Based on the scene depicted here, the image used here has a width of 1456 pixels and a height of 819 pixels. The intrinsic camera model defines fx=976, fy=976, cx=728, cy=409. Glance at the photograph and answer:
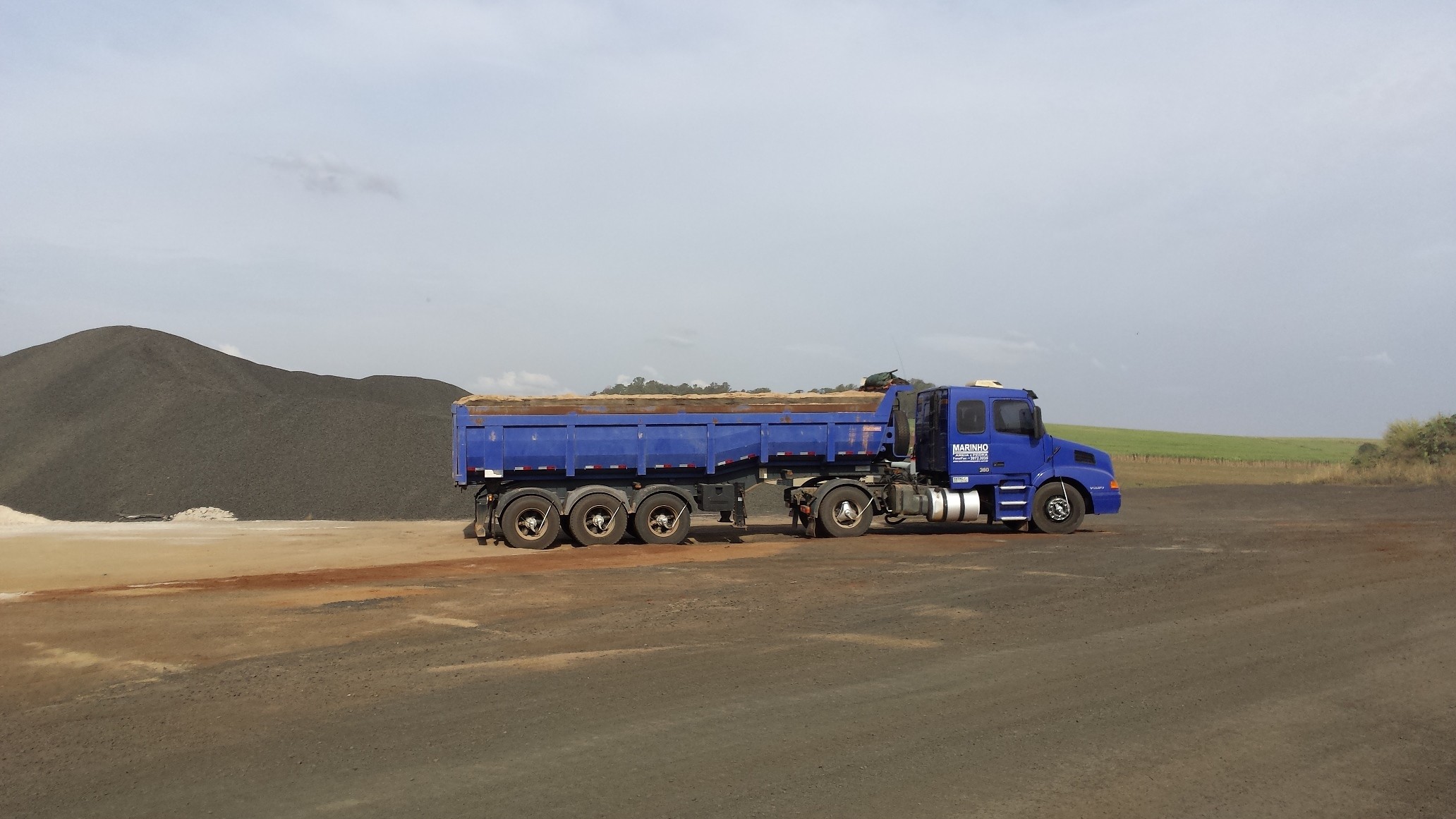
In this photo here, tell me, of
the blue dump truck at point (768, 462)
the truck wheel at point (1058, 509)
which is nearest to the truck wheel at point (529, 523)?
the blue dump truck at point (768, 462)

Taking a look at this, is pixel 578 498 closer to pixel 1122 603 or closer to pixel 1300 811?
pixel 1122 603

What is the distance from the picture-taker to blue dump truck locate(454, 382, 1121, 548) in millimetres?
18766

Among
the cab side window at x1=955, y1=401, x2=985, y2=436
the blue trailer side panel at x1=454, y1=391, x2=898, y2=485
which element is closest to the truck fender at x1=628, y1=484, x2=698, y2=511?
the blue trailer side panel at x1=454, y1=391, x2=898, y2=485

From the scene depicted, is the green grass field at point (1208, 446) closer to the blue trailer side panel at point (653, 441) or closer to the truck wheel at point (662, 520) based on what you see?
the blue trailer side panel at point (653, 441)

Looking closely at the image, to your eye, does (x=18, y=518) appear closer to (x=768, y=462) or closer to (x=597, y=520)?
(x=597, y=520)

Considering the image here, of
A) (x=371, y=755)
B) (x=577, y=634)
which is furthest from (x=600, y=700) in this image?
(x=577, y=634)

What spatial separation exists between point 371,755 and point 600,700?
1.85 meters

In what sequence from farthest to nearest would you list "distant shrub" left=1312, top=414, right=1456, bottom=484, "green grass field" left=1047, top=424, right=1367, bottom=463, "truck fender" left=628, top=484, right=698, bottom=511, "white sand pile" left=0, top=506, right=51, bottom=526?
"green grass field" left=1047, top=424, right=1367, bottom=463 → "distant shrub" left=1312, top=414, right=1456, bottom=484 → "white sand pile" left=0, top=506, right=51, bottom=526 → "truck fender" left=628, top=484, right=698, bottom=511

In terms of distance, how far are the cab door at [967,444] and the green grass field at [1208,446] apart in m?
39.1

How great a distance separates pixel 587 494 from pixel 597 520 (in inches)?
22.0

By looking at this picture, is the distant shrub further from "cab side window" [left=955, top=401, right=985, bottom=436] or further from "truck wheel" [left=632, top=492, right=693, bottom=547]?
"truck wheel" [left=632, top=492, right=693, bottom=547]

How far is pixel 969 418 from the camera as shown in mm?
20125

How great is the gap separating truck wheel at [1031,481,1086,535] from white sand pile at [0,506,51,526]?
84.0 feet

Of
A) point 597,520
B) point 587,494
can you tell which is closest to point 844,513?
point 597,520
